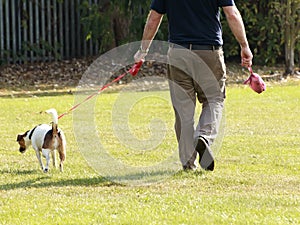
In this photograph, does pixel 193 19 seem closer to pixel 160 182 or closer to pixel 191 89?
pixel 191 89

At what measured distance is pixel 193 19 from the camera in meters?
7.12

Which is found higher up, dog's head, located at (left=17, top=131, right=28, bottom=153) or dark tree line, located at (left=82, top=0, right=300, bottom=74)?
dog's head, located at (left=17, top=131, right=28, bottom=153)

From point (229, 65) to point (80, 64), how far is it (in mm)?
3431

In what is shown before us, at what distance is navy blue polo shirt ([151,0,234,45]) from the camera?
7.12 meters

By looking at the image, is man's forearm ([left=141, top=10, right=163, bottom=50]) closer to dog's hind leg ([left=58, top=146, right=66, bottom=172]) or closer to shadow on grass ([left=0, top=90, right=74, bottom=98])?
dog's hind leg ([left=58, top=146, right=66, bottom=172])

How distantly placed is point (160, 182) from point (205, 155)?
0.52 m

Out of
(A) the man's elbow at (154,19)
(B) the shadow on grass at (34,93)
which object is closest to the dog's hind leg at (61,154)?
(A) the man's elbow at (154,19)

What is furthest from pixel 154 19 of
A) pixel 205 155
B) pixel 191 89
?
pixel 205 155

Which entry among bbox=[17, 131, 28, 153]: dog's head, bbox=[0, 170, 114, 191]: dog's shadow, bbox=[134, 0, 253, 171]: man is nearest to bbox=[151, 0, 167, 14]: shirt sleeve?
bbox=[134, 0, 253, 171]: man

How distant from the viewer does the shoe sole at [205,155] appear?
6959 mm

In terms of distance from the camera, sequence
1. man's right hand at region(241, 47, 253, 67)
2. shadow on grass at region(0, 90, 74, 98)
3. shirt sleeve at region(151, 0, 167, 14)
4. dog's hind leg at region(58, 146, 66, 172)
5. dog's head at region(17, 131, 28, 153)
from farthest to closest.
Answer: shadow on grass at region(0, 90, 74, 98), dog's head at region(17, 131, 28, 153), dog's hind leg at region(58, 146, 66, 172), shirt sleeve at region(151, 0, 167, 14), man's right hand at region(241, 47, 253, 67)

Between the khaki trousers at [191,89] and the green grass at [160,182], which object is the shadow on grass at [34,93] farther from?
the khaki trousers at [191,89]

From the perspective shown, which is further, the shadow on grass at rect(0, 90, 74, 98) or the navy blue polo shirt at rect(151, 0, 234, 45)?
the shadow on grass at rect(0, 90, 74, 98)

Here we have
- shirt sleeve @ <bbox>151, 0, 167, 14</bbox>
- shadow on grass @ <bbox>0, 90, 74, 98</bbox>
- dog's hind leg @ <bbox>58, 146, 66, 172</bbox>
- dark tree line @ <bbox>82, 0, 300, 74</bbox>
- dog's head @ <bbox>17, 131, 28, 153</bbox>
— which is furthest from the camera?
dark tree line @ <bbox>82, 0, 300, 74</bbox>
